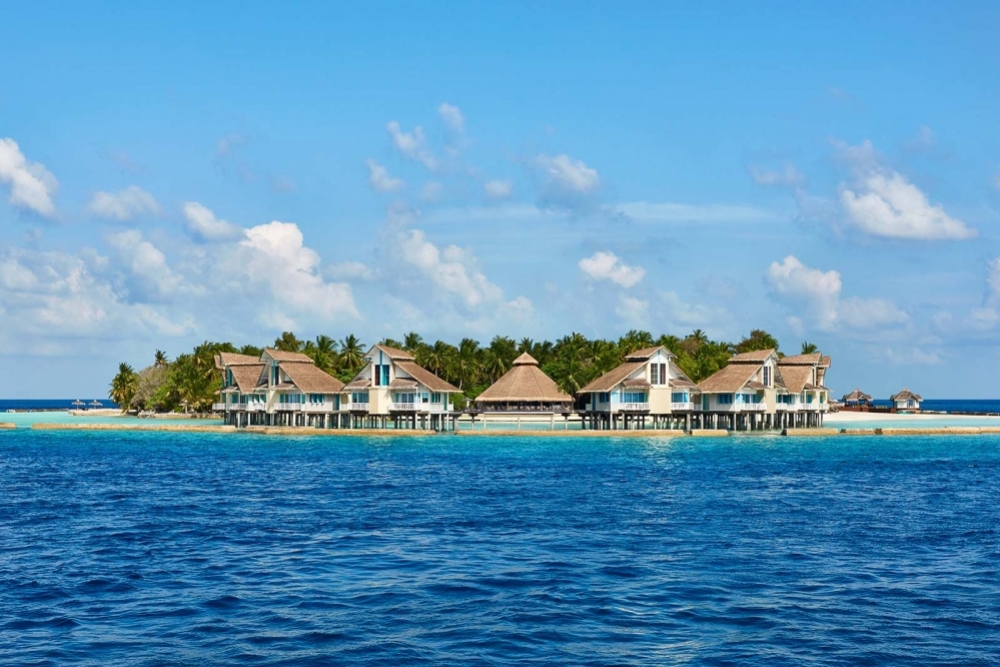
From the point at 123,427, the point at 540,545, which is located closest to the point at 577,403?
the point at 123,427

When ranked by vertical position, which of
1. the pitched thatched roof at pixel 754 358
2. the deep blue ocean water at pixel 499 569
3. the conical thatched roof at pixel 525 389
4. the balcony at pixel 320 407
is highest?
the pitched thatched roof at pixel 754 358

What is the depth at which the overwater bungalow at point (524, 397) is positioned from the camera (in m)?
97.5

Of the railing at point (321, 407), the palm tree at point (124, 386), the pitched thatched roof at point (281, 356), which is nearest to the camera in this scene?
the railing at point (321, 407)

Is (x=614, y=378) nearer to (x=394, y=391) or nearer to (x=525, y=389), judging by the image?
(x=525, y=389)

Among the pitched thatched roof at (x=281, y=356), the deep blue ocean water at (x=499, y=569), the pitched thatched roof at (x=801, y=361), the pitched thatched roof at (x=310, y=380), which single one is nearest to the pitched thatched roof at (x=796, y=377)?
the pitched thatched roof at (x=801, y=361)

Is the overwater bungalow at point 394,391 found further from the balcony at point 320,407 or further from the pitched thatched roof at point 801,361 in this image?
the pitched thatched roof at point 801,361

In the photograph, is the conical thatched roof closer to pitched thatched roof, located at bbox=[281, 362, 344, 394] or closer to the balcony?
pitched thatched roof, located at bbox=[281, 362, 344, 394]

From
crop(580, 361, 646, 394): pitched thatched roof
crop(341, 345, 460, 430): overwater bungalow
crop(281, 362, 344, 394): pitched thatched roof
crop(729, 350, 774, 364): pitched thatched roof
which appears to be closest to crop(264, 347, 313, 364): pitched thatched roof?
crop(281, 362, 344, 394): pitched thatched roof

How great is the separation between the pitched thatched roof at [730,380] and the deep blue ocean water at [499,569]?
3587 centimetres

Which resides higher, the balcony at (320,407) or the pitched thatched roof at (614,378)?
the pitched thatched roof at (614,378)

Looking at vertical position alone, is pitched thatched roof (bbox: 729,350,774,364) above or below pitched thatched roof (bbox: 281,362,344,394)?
above

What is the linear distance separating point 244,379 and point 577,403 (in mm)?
33693

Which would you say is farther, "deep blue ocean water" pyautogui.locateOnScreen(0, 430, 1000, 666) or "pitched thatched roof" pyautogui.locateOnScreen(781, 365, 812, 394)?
"pitched thatched roof" pyautogui.locateOnScreen(781, 365, 812, 394)

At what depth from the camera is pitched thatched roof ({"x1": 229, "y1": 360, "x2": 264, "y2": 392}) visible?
96.8m
